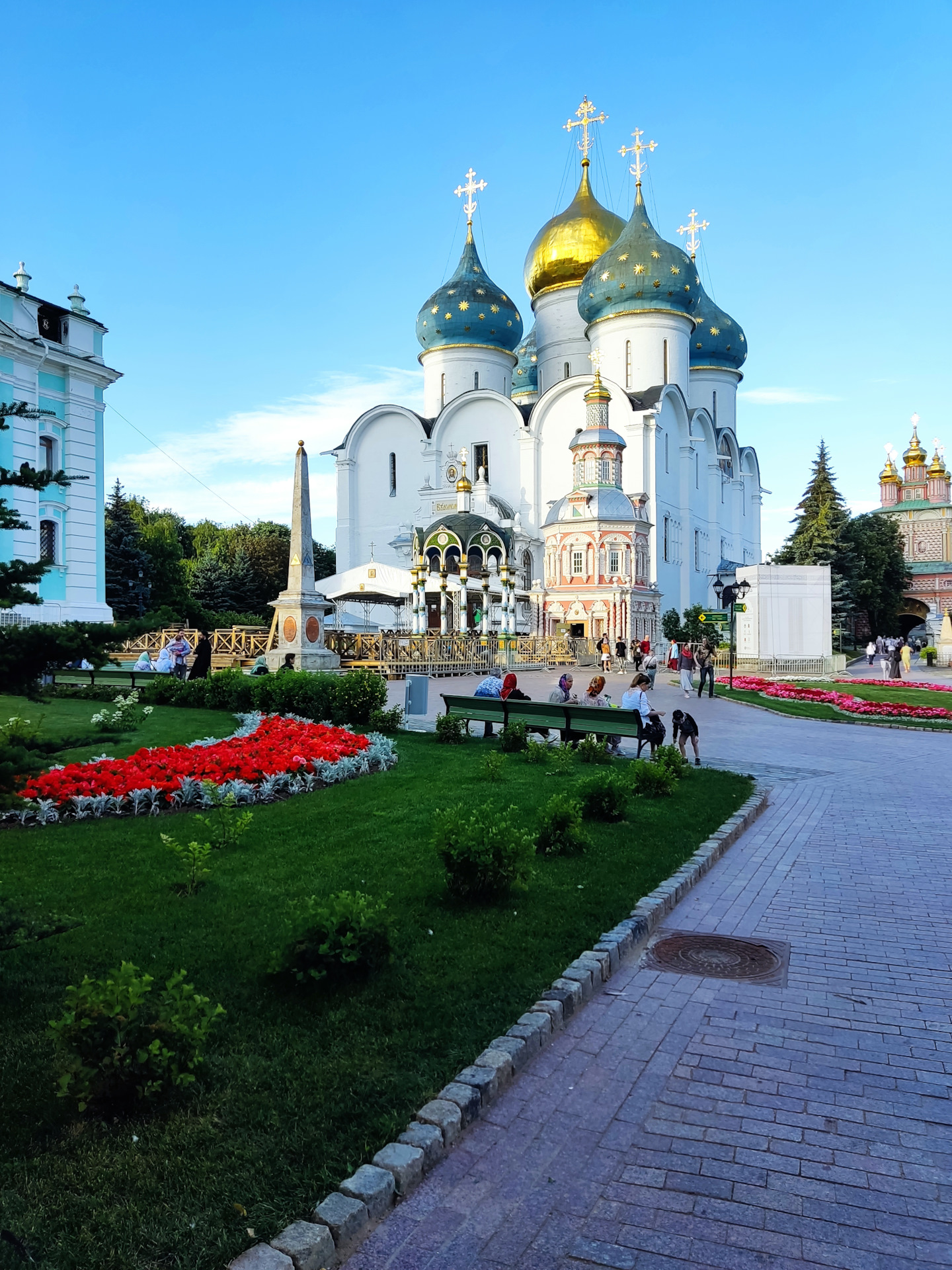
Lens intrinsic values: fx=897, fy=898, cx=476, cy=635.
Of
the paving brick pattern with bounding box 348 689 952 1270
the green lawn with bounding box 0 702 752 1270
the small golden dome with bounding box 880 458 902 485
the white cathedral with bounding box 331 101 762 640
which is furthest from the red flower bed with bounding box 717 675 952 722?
the small golden dome with bounding box 880 458 902 485

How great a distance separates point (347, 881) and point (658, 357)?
47136mm

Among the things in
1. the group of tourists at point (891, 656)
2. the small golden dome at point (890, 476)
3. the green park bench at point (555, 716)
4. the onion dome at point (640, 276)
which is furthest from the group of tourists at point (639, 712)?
the small golden dome at point (890, 476)

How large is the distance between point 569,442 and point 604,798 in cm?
4226

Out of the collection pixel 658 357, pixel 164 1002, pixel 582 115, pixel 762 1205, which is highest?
pixel 582 115

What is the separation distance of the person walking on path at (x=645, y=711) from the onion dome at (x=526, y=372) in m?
47.7

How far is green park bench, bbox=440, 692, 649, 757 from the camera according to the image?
34.6 feet

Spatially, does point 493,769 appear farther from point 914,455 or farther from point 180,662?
point 914,455

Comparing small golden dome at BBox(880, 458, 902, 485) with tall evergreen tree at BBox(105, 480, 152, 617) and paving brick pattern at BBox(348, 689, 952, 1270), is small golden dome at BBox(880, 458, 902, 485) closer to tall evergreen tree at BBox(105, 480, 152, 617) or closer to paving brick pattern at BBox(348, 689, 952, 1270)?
tall evergreen tree at BBox(105, 480, 152, 617)

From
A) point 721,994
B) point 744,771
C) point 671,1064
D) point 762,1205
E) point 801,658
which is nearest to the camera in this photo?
point 762,1205

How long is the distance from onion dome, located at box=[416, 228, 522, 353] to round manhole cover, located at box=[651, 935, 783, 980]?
49311 millimetres

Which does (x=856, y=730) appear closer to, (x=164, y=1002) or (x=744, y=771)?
(x=744, y=771)

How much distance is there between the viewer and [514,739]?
1127 cm

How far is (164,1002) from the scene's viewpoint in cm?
336

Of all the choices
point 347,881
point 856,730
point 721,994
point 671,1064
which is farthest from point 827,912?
point 856,730
